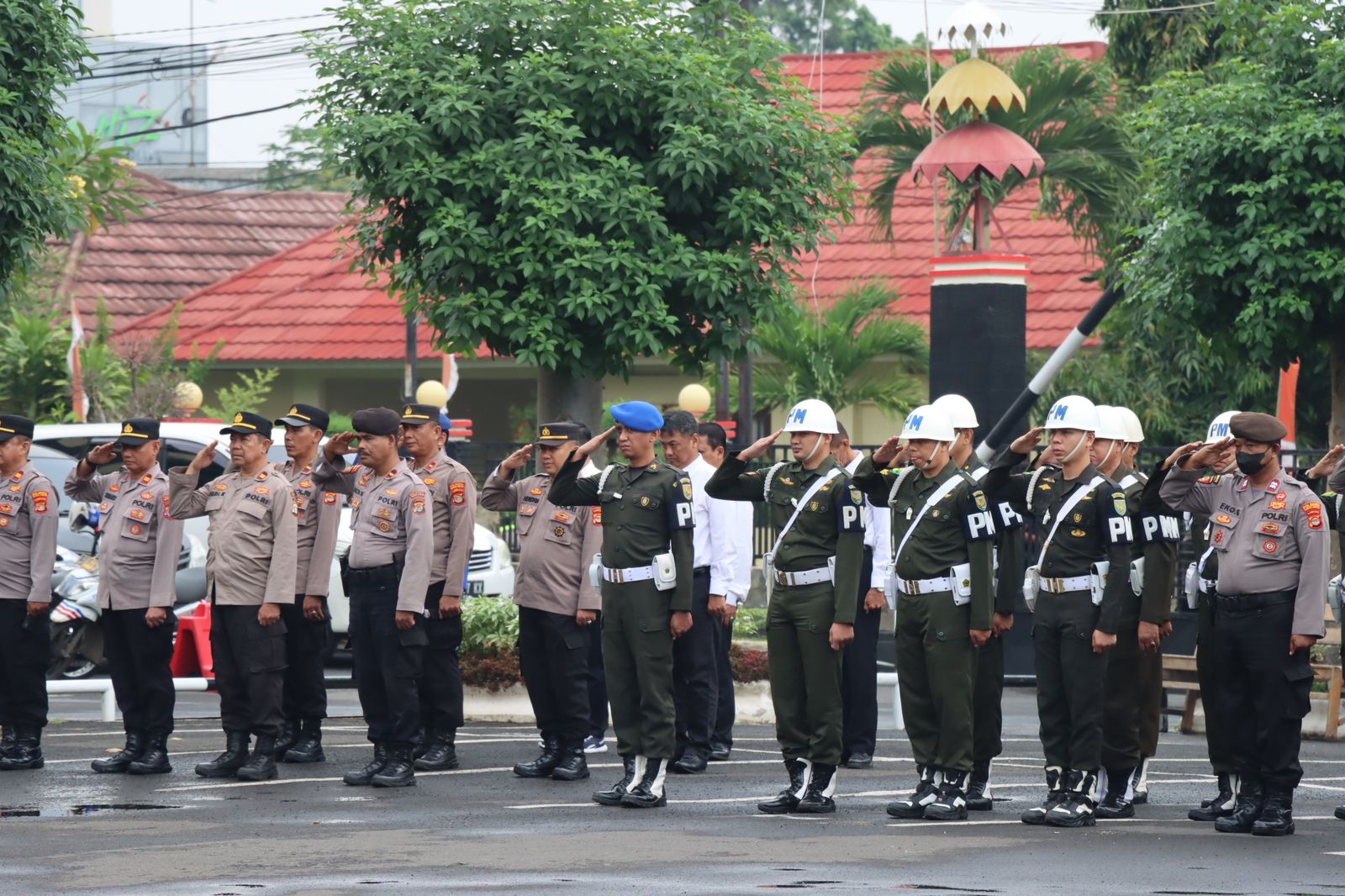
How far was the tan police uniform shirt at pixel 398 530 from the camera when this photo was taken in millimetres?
11445

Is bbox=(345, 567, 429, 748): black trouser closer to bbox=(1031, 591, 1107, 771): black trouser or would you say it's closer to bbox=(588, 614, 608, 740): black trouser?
bbox=(588, 614, 608, 740): black trouser

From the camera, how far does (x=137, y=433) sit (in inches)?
483

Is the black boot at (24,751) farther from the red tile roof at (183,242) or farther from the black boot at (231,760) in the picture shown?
the red tile roof at (183,242)

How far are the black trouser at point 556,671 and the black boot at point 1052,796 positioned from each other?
2.72 m

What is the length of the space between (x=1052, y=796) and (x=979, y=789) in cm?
61

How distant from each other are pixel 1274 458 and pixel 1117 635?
3.88 ft

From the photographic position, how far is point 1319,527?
33.5 feet

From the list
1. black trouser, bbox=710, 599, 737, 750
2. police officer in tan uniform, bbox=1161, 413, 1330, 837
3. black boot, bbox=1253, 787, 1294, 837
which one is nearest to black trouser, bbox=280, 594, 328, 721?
black trouser, bbox=710, 599, 737, 750

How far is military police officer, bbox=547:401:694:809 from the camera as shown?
424 inches

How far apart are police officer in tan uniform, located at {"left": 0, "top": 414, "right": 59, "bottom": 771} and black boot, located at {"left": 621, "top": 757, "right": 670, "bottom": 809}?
3.87 meters

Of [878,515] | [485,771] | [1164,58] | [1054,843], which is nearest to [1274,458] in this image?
[1054,843]

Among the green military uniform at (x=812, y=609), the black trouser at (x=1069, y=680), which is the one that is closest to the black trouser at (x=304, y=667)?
the green military uniform at (x=812, y=609)

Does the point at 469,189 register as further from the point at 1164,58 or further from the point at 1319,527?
the point at 1164,58

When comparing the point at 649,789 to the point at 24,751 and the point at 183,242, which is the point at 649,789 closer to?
the point at 24,751
